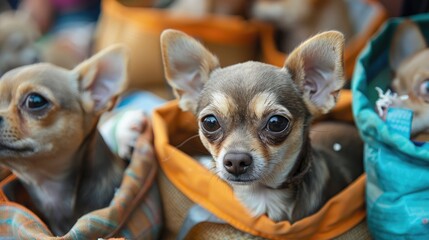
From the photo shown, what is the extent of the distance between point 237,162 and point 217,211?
0.97 ft

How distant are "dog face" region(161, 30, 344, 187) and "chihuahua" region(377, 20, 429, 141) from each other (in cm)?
29

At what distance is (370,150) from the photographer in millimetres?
1622

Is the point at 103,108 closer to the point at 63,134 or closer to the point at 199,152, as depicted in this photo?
the point at 63,134

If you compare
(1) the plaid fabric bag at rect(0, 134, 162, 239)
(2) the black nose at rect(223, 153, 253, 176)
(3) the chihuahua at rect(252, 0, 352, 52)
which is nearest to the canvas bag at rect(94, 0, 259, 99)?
(3) the chihuahua at rect(252, 0, 352, 52)

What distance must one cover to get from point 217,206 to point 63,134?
1.77 feet

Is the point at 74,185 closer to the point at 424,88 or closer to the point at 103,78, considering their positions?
the point at 103,78

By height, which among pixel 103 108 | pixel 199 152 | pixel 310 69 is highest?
pixel 310 69

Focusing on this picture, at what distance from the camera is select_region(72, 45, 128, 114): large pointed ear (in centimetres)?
177

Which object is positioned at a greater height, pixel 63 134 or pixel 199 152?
pixel 63 134

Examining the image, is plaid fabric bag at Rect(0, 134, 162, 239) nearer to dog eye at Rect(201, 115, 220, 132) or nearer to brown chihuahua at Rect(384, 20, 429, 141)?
dog eye at Rect(201, 115, 220, 132)

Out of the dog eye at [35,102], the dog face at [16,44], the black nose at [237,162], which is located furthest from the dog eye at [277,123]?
the dog face at [16,44]

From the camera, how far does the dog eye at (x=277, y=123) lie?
55.9 inches

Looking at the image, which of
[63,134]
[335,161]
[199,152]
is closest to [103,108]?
[63,134]

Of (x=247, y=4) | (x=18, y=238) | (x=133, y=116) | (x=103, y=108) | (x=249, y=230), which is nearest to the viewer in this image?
(x=18, y=238)
